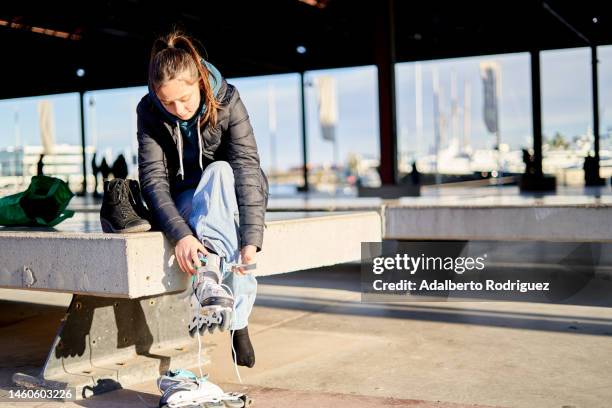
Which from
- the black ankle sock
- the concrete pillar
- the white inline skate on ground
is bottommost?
the white inline skate on ground

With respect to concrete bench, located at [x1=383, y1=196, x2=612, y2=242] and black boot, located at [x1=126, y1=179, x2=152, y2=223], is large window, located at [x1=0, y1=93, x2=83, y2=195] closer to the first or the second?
concrete bench, located at [x1=383, y1=196, x2=612, y2=242]

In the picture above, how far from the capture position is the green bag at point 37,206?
336cm

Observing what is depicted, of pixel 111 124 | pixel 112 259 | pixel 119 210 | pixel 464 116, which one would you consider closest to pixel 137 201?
pixel 119 210

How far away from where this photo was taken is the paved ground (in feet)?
8.76

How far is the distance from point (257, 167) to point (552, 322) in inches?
90.3

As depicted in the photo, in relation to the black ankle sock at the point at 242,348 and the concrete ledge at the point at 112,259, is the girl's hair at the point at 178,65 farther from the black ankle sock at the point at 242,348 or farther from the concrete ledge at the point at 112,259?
the black ankle sock at the point at 242,348

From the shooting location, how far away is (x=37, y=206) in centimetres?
337

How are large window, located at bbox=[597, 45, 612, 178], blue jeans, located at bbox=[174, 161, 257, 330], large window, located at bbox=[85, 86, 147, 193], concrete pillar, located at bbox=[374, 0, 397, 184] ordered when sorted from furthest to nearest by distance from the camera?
large window, located at bbox=[85, 86, 147, 193] < large window, located at bbox=[597, 45, 612, 178] < concrete pillar, located at bbox=[374, 0, 397, 184] < blue jeans, located at bbox=[174, 161, 257, 330]

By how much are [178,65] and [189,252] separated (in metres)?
0.63

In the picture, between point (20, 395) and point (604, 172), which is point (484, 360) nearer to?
point (20, 395)

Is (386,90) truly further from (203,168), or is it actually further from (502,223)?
(203,168)

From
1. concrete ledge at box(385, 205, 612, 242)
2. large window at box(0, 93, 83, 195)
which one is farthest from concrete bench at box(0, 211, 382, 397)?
large window at box(0, 93, 83, 195)

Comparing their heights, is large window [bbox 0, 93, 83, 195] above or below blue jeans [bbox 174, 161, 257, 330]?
above

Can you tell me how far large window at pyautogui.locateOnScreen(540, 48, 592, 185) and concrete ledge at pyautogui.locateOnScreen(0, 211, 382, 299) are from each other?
15363 millimetres
